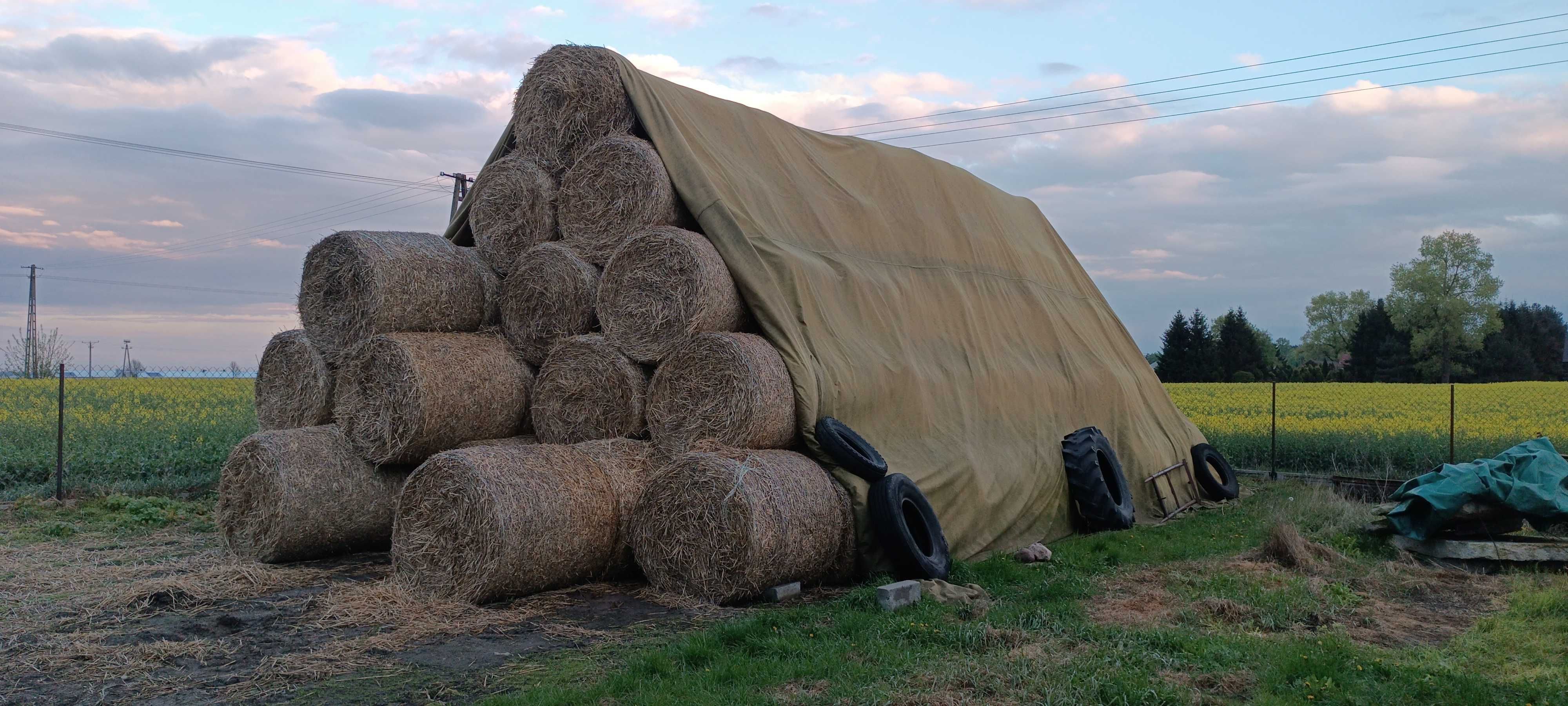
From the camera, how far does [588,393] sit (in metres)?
8.02

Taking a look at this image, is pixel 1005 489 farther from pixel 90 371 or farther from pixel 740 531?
pixel 90 371

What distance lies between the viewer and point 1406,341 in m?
55.7

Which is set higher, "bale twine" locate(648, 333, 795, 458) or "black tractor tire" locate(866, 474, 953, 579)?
"bale twine" locate(648, 333, 795, 458)

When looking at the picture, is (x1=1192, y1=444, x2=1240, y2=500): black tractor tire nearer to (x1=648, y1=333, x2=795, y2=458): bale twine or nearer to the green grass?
the green grass

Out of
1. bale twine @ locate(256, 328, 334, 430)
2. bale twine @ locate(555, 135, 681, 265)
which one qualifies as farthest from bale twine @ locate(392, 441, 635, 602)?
bale twine @ locate(256, 328, 334, 430)

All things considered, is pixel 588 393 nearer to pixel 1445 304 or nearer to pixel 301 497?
pixel 301 497

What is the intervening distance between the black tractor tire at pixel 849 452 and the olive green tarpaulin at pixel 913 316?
0.29ft

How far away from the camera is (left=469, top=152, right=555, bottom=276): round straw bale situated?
8.99 m

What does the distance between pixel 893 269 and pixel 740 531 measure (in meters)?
4.48

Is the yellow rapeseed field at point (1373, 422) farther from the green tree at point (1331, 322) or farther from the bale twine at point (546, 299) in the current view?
the green tree at point (1331, 322)

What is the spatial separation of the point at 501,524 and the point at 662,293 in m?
2.25

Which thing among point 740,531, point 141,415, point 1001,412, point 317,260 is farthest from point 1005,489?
point 141,415

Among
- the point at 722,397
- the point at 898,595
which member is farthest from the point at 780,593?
the point at 722,397

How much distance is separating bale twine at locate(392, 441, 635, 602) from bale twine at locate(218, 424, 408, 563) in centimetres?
126
